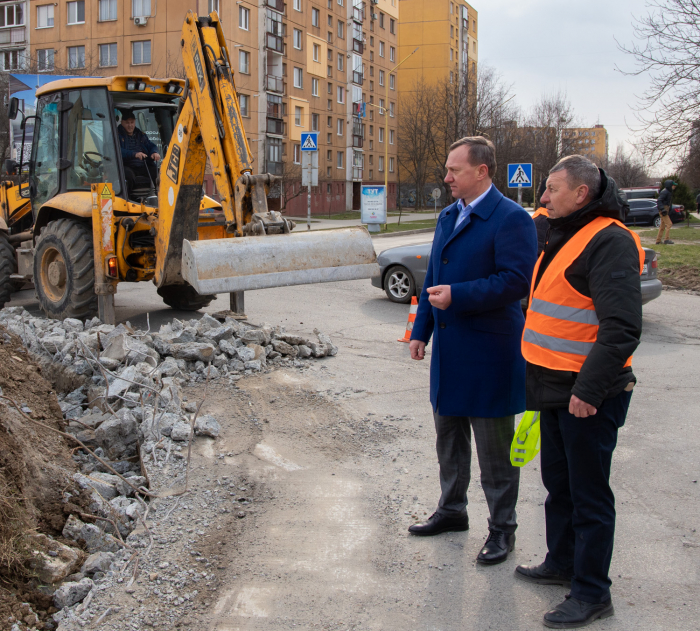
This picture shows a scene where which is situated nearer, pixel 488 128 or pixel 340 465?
pixel 340 465

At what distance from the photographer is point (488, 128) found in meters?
43.2

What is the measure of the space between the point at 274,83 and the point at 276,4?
545 cm

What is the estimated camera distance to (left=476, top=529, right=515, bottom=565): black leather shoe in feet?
11.8

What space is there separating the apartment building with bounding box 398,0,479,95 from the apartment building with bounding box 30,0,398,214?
400 centimetres

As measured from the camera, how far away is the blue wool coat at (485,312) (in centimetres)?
348

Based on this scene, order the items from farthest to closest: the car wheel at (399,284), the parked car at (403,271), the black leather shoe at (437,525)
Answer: the car wheel at (399,284), the parked car at (403,271), the black leather shoe at (437,525)

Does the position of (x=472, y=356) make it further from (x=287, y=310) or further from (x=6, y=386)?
(x=287, y=310)

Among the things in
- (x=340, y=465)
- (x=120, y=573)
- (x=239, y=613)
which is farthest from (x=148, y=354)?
(x=239, y=613)

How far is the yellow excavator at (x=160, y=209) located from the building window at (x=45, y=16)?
40.3 m

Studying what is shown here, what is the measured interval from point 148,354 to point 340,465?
2551mm

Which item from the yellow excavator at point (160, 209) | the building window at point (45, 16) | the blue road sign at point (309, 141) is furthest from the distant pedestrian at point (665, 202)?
the building window at point (45, 16)

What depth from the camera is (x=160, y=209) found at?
321 inches

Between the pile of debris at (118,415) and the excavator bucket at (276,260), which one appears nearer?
the pile of debris at (118,415)

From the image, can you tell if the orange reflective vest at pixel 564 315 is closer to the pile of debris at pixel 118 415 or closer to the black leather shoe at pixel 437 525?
the black leather shoe at pixel 437 525
